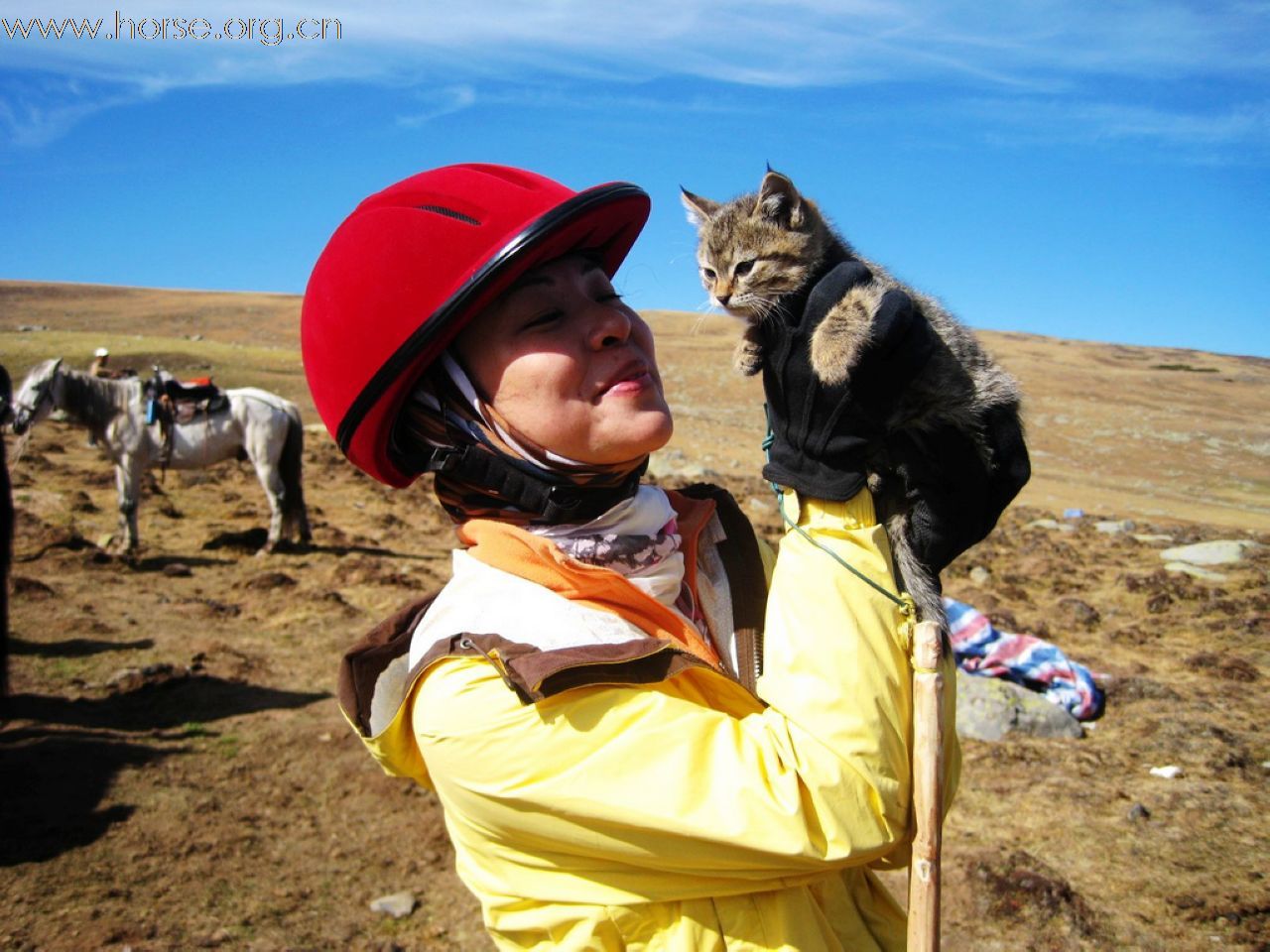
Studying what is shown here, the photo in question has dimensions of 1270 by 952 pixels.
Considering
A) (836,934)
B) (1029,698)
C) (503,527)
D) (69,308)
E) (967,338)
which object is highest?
(967,338)

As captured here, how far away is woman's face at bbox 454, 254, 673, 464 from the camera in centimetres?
164

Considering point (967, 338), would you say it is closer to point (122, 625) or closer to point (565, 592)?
point (565, 592)

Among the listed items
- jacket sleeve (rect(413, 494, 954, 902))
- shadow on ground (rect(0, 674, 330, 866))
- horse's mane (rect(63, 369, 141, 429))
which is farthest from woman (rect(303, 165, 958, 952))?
horse's mane (rect(63, 369, 141, 429))

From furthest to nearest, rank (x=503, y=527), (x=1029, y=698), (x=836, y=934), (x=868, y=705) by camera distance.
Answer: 1. (x=1029, y=698)
2. (x=503, y=527)
3. (x=836, y=934)
4. (x=868, y=705)

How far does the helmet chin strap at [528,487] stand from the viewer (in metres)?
1.70

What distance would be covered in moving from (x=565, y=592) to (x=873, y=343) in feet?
2.77

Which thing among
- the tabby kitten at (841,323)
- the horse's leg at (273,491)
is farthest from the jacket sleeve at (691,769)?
the horse's leg at (273,491)

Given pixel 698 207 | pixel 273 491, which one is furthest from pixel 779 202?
pixel 273 491

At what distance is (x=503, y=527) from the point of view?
1700mm

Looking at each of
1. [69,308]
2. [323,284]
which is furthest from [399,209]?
[69,308]

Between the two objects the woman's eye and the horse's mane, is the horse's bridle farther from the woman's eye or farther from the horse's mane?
the woman's eye

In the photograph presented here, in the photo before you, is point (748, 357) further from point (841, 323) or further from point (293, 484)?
point (293, 484)

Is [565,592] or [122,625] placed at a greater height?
[565,592]

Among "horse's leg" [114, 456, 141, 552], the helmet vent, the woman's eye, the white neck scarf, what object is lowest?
"horse's leg" [114, 456, 141, 552]
